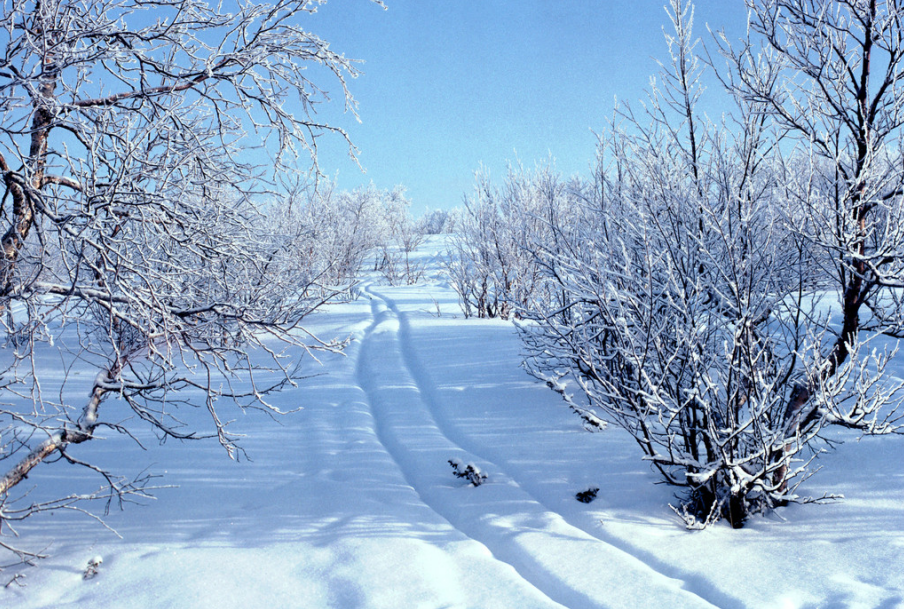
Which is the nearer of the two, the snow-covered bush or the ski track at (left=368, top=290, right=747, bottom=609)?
the ski track at (left=368, top=290, right=747, bottom=609)

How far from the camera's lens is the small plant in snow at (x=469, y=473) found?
161 inches

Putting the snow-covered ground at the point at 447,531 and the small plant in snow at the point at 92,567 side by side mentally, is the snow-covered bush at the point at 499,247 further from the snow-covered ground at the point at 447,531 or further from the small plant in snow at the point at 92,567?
the small plant in snow at the point at 92,567

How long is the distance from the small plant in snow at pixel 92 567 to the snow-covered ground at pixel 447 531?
0.04 metres

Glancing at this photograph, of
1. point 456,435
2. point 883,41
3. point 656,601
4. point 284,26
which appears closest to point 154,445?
point 456,435

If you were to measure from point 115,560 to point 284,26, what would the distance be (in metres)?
3.27

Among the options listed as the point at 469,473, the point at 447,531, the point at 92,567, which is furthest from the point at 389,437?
the point at 92,567

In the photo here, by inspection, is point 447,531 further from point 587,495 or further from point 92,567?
point 92,567

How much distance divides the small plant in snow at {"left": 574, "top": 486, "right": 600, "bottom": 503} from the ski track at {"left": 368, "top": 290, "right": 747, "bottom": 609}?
20 cm

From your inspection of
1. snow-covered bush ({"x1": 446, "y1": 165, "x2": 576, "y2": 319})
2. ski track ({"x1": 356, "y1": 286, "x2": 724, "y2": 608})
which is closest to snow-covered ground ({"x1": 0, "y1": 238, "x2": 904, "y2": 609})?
ski track ({"x1": 356, "y1": 286, "x2": 724, "y2": 608})

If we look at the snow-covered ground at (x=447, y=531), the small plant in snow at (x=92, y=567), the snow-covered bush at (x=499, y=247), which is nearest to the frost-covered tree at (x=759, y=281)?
the snow-covered ground at (x=447, y=531)

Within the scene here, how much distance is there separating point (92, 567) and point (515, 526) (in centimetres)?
250

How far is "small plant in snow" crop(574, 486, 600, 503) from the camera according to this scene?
3740 mm

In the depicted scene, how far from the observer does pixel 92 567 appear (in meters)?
3.14

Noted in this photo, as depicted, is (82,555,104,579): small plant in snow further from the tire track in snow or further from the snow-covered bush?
the snow-covered bush
